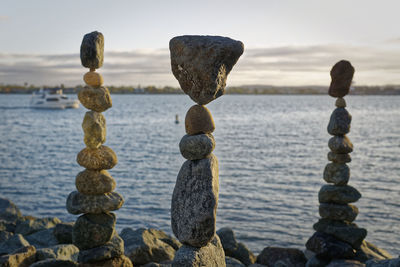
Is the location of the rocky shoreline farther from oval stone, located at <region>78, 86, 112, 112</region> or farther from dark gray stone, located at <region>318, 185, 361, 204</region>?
oval stone, located at <region>78, 86, 112, 112</region>

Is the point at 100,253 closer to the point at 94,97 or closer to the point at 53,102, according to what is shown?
the point at 94,97

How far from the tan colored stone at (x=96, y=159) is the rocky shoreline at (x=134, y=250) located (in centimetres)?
155

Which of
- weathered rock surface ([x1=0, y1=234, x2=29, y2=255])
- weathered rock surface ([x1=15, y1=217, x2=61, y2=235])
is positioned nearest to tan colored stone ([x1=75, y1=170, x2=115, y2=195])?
weathered rock surface ([x1=0, y1=234, x2=29, y2=255])

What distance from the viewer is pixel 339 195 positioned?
1129 cm

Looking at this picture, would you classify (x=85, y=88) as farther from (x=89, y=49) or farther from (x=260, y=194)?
(x=260, y=194)

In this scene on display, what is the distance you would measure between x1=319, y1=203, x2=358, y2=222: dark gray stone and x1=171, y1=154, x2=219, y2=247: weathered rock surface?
6.55 m

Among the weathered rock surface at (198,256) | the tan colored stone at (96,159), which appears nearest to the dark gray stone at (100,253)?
the tan colored stone at (96,159)

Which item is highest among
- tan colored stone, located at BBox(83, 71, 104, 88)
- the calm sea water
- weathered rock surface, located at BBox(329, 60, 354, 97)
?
weathered rock surface, located at BBox(329, 60, 354, 97)

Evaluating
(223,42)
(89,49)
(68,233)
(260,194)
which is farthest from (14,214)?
(223,42)

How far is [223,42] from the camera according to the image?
17.9ft

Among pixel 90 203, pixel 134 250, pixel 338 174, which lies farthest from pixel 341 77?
pixel 90 203

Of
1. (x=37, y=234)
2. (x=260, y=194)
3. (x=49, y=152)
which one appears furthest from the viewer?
(x=49, y=152)

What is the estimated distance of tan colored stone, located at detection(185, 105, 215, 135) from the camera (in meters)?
5.71

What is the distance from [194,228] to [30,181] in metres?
22.6
